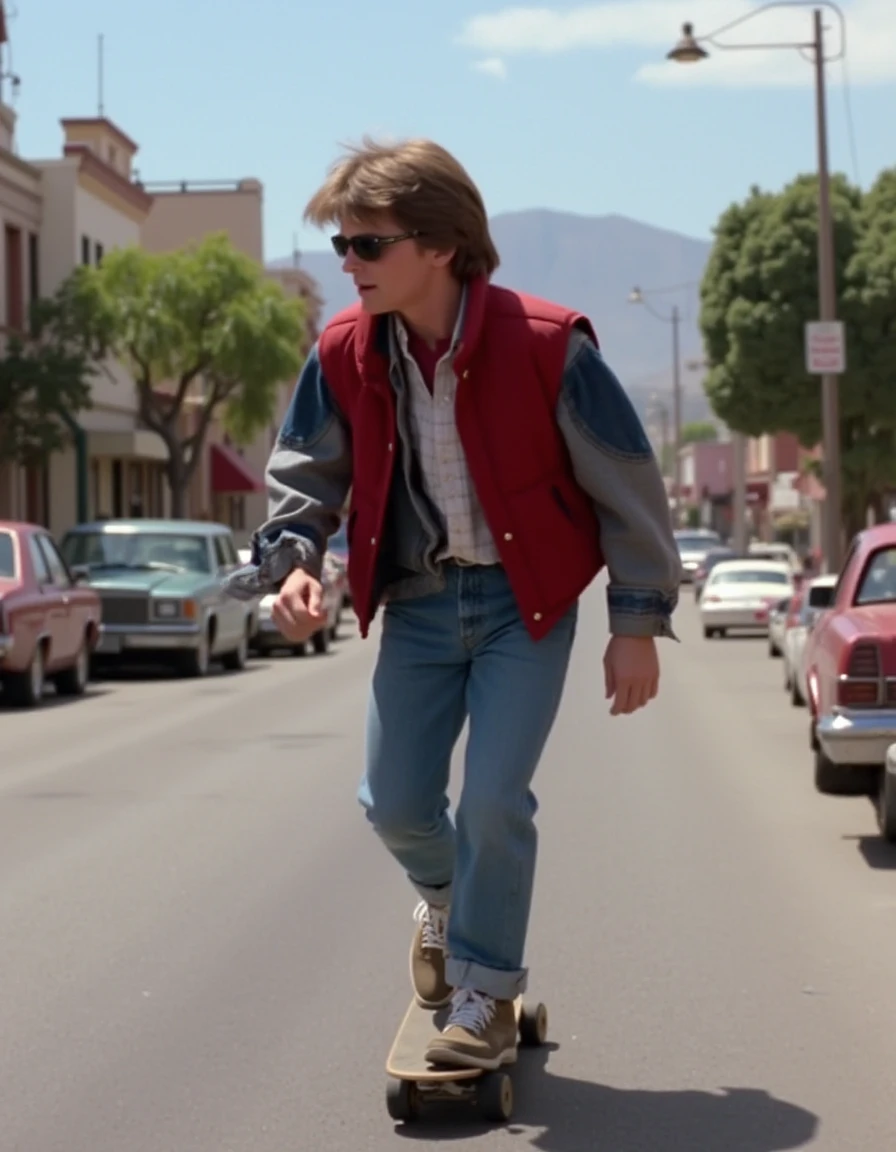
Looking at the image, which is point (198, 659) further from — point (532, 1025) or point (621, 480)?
point (621, 480)

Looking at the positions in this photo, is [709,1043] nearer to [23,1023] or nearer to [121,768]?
[23,1023]

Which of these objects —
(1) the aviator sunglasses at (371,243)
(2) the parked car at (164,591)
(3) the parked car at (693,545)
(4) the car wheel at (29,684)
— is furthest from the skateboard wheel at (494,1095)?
(3) the parked car at (693,545)

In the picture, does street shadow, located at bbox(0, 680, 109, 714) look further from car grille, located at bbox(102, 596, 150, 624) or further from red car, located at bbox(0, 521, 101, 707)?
car grille, located at bbox(102, 596, 150, 624)

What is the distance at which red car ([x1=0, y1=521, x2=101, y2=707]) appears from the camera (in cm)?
1947

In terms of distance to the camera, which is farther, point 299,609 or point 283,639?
point 283,639

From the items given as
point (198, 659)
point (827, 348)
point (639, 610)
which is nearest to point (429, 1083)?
point (639, 610)

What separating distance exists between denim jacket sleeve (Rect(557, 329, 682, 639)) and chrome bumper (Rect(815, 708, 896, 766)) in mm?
5128

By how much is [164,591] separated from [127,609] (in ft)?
1.41

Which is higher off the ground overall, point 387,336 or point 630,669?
point 387,336

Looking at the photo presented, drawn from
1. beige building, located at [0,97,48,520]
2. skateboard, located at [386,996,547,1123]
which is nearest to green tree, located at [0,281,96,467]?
beige building, located at [0,97,48,520]

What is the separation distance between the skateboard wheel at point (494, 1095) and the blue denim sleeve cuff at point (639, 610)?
1040mm

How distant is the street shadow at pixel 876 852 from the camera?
9.83m

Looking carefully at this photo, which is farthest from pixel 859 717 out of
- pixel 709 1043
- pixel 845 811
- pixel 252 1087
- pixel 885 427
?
pixel 885 427

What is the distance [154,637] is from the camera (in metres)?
24.6
